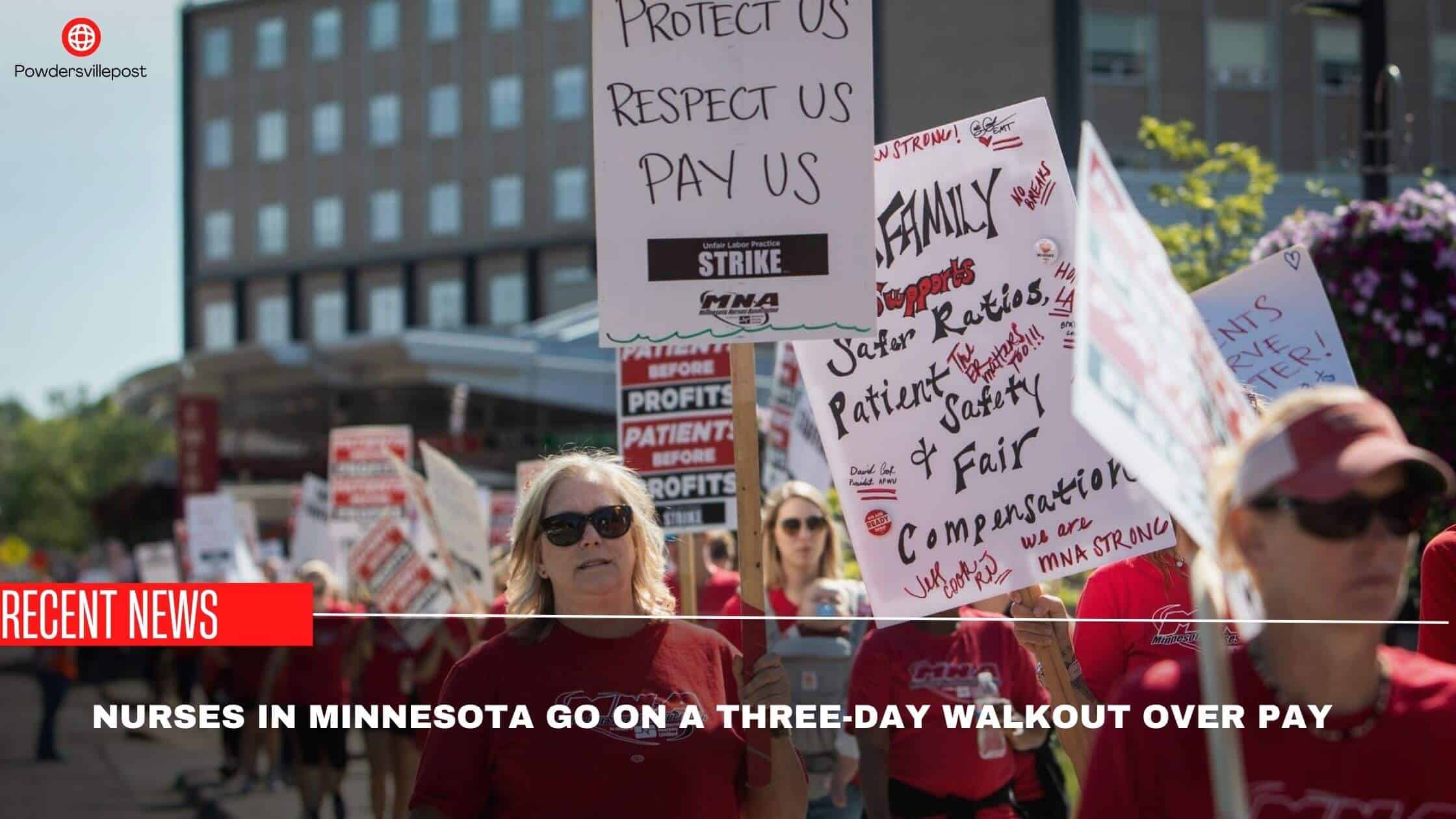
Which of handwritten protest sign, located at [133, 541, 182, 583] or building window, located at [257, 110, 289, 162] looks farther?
building window, located at [257, 110, 289, 162]

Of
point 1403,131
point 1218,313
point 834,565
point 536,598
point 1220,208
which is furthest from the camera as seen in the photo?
point 1403,131

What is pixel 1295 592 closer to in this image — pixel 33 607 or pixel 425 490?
pixel 33 607

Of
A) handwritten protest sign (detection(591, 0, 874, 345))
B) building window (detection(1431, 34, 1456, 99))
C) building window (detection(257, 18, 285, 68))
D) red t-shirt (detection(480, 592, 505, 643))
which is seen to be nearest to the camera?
handwritten protest sign (detection(591, 0, 874, 345))

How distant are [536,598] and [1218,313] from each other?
223 centimetres

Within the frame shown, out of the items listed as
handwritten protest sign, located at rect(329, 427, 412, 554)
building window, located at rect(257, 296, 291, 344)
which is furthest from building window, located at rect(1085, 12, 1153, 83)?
building window, located at rect(257, 296, 291, 344)

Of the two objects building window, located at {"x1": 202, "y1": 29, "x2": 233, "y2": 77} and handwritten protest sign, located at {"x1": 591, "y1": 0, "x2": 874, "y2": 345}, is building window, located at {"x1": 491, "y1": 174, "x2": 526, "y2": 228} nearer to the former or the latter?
building window, located at {"x1": 202, "y1": 29, "x2": 233, "y2": 77}

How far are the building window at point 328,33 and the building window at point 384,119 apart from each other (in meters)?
1.96

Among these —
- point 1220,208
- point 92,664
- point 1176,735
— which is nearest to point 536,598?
point 1176,735

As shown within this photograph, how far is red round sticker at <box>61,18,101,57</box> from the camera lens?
6.32 meters

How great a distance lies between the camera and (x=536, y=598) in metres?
3.85

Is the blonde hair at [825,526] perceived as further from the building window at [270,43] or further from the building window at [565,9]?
the building window at [270,43]

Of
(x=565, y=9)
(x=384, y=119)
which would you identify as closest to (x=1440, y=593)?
(x=565, y=9)

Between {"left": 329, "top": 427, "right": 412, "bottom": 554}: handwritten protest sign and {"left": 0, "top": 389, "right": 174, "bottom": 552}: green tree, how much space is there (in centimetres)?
7076

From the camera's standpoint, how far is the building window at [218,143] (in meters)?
61.8
